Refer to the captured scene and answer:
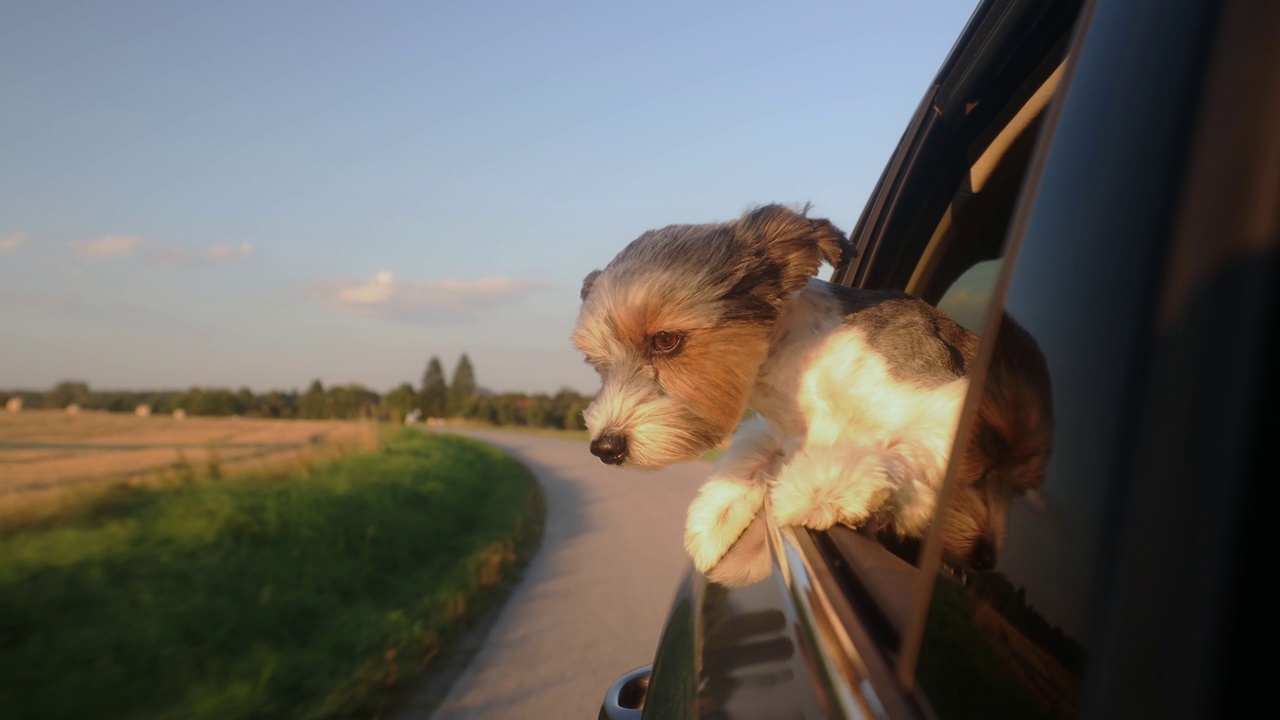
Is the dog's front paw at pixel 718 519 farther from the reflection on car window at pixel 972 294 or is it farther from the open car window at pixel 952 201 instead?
the reflection on car window at pixel 972 294

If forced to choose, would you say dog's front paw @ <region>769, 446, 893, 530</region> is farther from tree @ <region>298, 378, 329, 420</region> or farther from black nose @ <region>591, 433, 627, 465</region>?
tree @ <region>298, 378, 329, 420</region>

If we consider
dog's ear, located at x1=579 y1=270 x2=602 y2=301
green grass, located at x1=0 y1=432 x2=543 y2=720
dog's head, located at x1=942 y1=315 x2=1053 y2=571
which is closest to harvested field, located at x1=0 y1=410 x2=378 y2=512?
green grass, located at x1=0 y1=432 x2=543 y2=720

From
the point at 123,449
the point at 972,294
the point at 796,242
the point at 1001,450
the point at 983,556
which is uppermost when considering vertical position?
the point at 796,242

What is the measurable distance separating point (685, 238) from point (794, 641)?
1.76m

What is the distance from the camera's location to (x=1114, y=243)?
0.76 meters

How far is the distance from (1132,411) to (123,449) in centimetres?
1046

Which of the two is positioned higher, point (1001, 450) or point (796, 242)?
point (796, 242)

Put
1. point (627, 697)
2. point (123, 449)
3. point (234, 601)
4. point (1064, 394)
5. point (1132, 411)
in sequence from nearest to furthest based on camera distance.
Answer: point (1132, 411) → point (1064, 394) → point (627, 697) → point (234, 601) → point (123, 449)

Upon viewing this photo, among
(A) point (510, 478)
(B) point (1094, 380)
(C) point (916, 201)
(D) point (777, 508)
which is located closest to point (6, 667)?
(D) point (777, 508)

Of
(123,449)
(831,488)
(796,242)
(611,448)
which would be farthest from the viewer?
(123,449)

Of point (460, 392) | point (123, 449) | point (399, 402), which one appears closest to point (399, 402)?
point (399, 402)

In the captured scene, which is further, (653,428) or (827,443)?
(653,428)

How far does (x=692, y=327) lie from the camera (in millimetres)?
2896

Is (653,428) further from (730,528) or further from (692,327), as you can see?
(730,528)
